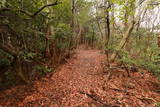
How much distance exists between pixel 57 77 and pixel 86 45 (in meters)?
12.5

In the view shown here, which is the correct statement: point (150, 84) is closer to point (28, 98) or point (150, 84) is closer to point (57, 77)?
point (57, 77)

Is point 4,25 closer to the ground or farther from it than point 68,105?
farther from it

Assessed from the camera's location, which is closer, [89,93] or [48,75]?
[89,93]

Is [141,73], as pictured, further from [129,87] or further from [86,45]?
[86,45]

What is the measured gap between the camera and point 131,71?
177 inches

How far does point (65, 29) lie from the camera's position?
5754 mm

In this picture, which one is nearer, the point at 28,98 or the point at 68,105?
the point at 68,105

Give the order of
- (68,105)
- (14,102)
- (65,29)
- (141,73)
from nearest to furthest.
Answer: (68,105) < (14,102) < (141,73) < (65,29)

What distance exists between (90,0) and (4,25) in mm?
7960

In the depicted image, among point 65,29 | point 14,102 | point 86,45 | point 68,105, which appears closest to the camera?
point 68,105

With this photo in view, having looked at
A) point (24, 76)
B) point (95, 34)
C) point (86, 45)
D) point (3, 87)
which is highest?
point (95, 34)

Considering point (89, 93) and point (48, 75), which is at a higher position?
point (48, 75)

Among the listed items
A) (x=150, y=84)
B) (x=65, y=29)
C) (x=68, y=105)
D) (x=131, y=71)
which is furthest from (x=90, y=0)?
(x=68, y=105)

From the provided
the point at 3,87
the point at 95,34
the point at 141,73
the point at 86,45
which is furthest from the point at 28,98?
the point at 95,34
